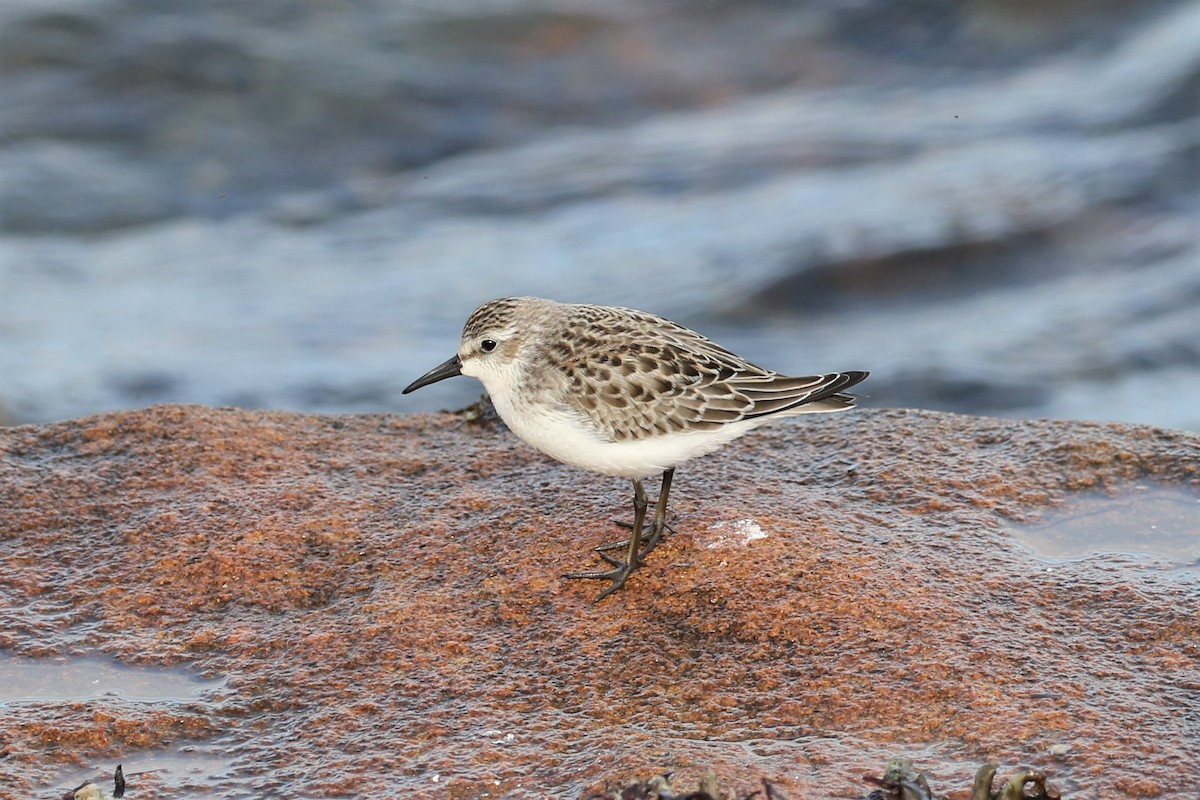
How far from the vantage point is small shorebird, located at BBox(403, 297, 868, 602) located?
5.13 metres

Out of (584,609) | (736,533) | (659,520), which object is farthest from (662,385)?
(584,609)

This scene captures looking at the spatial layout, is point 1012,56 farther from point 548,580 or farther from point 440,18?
point 548,580

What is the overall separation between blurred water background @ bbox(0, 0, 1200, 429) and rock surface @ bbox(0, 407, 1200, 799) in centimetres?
411

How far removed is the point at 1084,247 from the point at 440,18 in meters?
7.43

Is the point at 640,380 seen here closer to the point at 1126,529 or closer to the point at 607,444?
the point at 607,444

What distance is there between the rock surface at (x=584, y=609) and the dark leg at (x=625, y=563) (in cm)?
5

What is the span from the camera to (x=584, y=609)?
4809mm

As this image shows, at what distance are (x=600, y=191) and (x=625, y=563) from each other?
8226mm

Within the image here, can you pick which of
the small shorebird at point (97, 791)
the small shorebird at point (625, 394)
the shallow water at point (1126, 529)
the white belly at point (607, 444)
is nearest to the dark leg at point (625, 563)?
the small shorebird at point (625, 394)

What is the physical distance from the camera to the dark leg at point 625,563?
4902 millimetres

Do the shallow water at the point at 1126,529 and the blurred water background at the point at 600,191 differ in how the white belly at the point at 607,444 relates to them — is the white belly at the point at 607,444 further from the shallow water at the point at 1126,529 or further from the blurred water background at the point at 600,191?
the blurred water background at the point at 600,191

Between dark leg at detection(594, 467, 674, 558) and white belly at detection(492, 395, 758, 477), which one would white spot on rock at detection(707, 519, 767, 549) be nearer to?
dark leg at detection(594, 467, 674, 558)

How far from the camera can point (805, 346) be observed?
1076cm

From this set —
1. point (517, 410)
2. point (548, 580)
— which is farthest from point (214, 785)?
point (517, 410)
